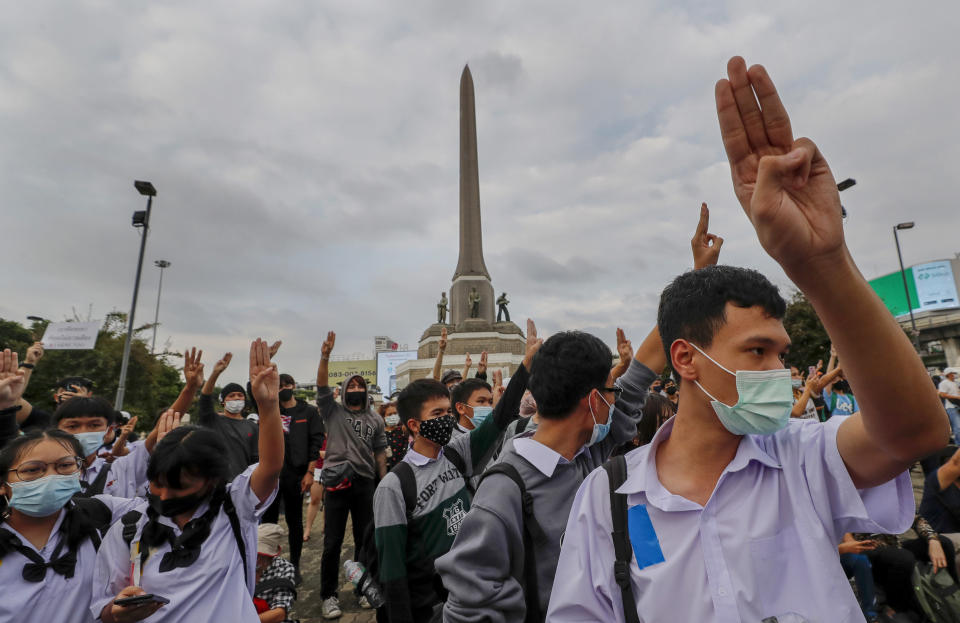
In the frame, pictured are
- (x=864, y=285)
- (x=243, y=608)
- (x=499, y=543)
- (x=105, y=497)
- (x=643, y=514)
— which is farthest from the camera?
(x=105, y=497)

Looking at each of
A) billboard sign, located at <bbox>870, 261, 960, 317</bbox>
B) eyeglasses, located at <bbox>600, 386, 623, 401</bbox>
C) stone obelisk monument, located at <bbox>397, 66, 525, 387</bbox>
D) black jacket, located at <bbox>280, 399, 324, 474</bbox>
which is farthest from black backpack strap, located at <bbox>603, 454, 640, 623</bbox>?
billboard sign, located at <bbox>870, 261, 960, 317</bbox>

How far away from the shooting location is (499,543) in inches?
62.5

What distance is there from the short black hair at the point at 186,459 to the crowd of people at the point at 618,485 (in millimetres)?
10

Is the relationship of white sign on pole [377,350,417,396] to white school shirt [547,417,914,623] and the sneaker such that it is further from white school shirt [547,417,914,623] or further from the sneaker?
white school shirt [547,417,914,623]

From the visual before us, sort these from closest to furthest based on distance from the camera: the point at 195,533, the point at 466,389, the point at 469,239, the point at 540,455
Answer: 1. the point at 540,455
2. the point at 195,533
3. the point at 466,389
4. the point at 469,239

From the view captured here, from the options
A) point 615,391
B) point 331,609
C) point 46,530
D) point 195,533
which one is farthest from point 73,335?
point 615,391

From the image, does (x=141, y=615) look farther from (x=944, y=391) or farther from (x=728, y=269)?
(x=944, y=391)

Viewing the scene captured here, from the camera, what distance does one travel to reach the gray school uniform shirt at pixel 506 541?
152 centimetres

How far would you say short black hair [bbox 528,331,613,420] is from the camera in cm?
200

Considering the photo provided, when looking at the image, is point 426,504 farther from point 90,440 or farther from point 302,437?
point 302,437

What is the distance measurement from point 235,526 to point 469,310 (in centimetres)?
2696

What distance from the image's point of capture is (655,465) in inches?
55.5

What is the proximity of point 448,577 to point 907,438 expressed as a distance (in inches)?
50.0

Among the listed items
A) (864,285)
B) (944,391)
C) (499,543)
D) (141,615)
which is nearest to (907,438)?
(864,285)
